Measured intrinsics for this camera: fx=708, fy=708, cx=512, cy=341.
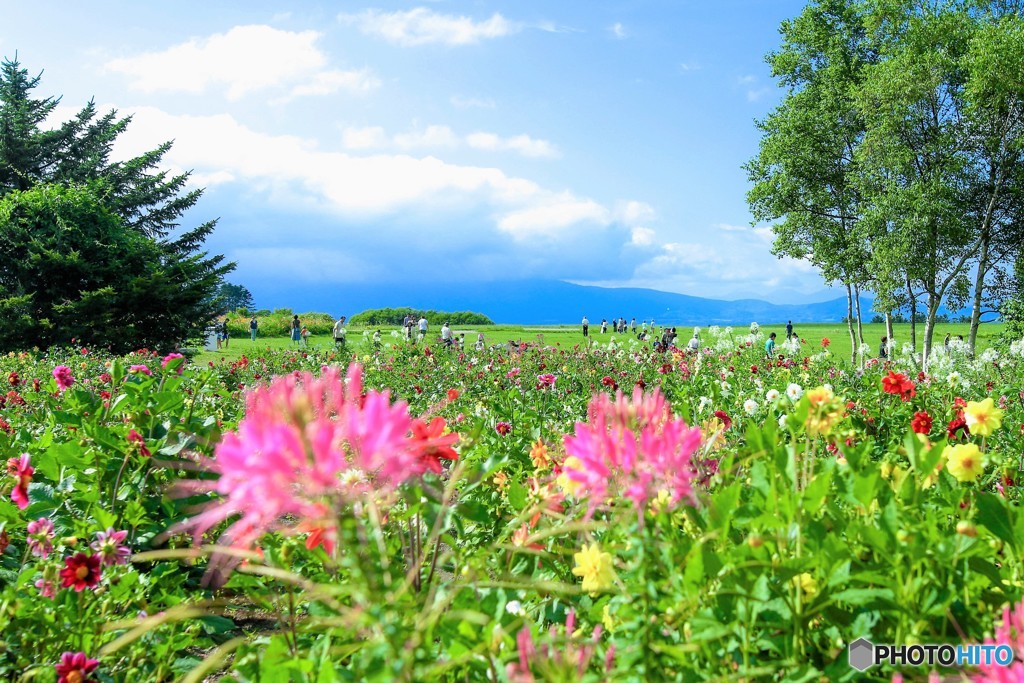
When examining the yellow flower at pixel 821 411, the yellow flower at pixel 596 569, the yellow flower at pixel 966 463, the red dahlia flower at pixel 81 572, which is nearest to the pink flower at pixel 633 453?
the yellow flower at pixel 596 569

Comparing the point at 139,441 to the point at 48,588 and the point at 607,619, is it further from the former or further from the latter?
the point at 607,619

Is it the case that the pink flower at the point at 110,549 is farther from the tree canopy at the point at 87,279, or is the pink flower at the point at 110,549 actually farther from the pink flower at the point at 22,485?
the tree canopy at the point at 87,279

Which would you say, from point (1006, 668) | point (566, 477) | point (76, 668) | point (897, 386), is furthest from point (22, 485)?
point (897, 386)

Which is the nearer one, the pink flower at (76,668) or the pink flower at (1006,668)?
the pink flower at (1006,668)

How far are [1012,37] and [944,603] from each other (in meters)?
25.3

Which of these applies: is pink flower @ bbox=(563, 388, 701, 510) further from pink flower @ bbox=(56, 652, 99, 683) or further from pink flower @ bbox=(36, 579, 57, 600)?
pink flower @ bbox=(36, 579, 57, 600)

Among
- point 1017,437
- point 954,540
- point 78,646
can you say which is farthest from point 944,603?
point 1017,437

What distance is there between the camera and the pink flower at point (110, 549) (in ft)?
6.28

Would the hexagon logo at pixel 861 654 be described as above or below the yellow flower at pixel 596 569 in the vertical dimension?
below

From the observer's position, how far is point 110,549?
6.27 ft

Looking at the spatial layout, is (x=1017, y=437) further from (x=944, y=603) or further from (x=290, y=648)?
(x=290, y=648)

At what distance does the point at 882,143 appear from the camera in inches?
914

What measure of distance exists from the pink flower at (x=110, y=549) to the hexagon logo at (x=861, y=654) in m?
1.81

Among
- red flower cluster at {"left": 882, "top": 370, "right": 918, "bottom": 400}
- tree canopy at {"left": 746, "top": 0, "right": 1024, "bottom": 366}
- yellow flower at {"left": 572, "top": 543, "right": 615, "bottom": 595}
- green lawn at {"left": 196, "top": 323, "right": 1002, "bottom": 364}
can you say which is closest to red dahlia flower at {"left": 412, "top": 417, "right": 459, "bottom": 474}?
yellow flower at {"left": 572, "top": 543, "right": 615, "bottom": 595}
